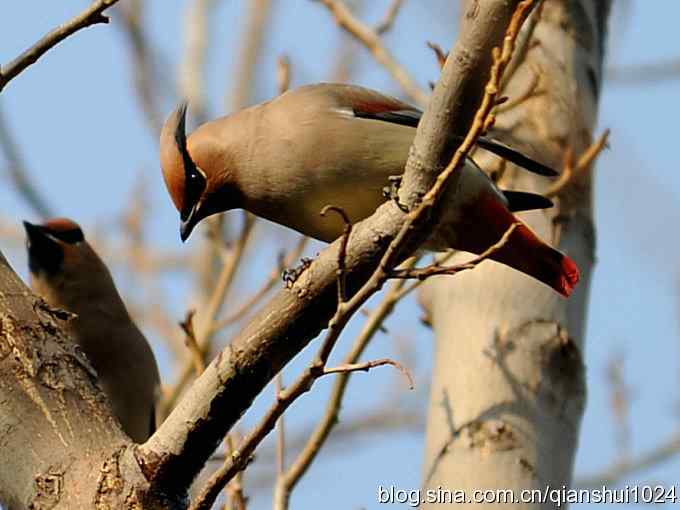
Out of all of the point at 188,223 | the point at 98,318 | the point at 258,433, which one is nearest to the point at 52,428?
the point at 258,433

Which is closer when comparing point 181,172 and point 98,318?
point 181,172

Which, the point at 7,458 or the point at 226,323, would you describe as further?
the point at 226,323

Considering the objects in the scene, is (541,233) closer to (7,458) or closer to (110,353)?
(110,353)

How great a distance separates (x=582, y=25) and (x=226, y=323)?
143 centimetres

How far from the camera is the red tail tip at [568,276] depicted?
10.5 feet

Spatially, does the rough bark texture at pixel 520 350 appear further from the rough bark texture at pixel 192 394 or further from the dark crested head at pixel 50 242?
the dark crested head at pixel 50 242

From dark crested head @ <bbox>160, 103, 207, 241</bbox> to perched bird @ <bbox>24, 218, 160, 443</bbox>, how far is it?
0.75m

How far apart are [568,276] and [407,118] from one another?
58 centimetres

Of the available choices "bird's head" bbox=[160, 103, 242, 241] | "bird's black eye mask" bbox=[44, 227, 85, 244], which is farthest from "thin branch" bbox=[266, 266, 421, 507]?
"bird's black eye mask" bbox=[44, 227, 85, 244]

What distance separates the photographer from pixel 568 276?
3221 mm

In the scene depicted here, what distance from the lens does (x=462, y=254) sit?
3.64 metres

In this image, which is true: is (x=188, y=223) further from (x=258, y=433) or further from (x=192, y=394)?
(x=258, y=433)

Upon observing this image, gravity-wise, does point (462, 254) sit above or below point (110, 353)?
above

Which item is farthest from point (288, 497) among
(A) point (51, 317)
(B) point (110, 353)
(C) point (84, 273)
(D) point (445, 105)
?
(C) point (84, 273)
